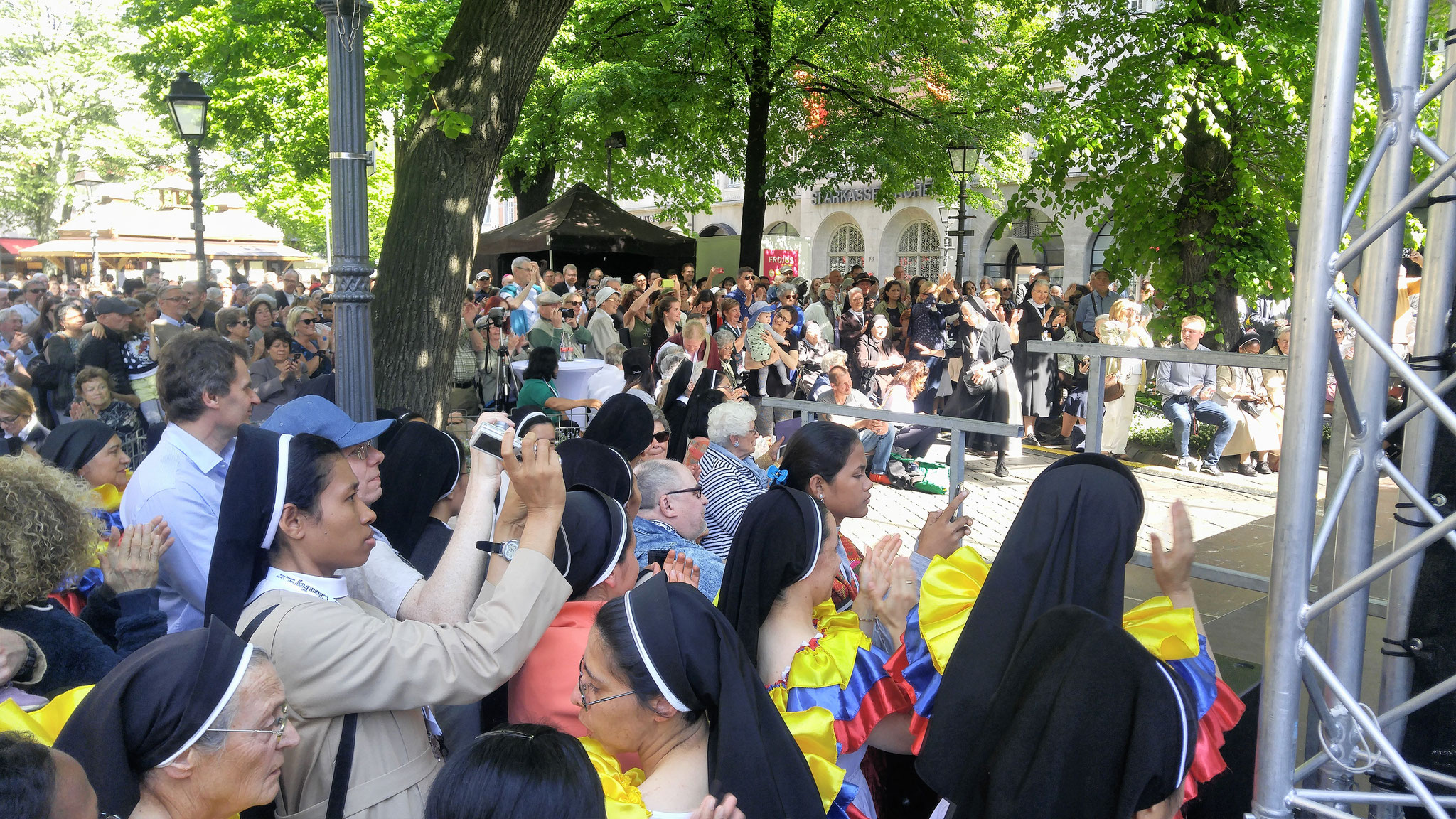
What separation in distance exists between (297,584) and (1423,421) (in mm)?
2586

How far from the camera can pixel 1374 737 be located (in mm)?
1966

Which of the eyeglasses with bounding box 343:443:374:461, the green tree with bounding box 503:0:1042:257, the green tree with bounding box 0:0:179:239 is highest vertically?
the green tree with bounding box 0:0:179:239

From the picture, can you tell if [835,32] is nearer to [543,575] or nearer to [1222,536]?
[1222,536]

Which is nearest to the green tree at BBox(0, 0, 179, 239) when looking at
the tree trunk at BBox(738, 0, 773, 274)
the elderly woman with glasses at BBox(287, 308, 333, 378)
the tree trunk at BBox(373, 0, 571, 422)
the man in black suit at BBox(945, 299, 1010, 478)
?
the tree trunk at BBox(738, 0, 773, 274)

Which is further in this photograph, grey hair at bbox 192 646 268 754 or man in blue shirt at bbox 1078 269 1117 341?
man in blue shirt at bbox 1078 269 1117 341

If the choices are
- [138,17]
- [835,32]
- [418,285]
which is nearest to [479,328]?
[418,285]

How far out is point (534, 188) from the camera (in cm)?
2377

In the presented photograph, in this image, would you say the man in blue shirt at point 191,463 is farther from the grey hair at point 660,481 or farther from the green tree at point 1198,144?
the green tree at point 1198,144

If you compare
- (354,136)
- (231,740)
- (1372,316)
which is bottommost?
(231,740)

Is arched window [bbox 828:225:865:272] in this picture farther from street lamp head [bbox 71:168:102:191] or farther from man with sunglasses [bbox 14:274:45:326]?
man with sunglasses [bbox 14:274:45:326]

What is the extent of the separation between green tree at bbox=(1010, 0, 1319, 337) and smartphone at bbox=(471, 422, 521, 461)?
922 centimetres

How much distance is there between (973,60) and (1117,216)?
1021 cm

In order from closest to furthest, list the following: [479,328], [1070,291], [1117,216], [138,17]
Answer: [479,328]
[1117,216]
[1070,291]
[138,17]

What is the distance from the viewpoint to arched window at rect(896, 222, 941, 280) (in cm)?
3653
